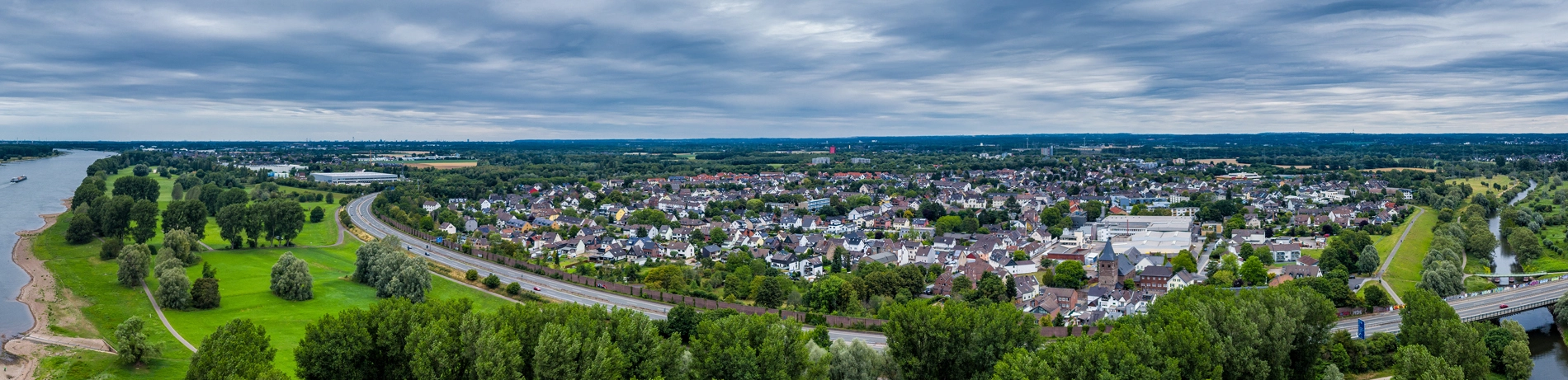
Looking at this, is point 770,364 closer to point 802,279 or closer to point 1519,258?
point 802,279

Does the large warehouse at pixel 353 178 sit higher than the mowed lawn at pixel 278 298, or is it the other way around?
the large warehouse at pixel 353 178

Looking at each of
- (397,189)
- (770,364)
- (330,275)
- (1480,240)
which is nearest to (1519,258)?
(1480,240)

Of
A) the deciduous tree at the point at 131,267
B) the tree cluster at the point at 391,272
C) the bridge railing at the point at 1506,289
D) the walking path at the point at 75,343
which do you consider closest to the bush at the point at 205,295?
the deciduous tree at the point at 131,267

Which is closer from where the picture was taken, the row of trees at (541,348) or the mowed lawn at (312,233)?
the row of trees at (541,348)

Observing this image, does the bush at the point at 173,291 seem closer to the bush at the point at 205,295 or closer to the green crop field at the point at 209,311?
the bush at the point at 205,295

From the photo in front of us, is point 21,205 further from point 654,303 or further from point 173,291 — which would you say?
point 654,303

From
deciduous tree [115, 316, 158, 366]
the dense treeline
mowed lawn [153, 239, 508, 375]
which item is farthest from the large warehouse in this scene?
the dense treeline

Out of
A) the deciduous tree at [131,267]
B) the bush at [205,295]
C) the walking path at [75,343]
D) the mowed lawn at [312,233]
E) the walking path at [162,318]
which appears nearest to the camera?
the walking path at [75,343]
